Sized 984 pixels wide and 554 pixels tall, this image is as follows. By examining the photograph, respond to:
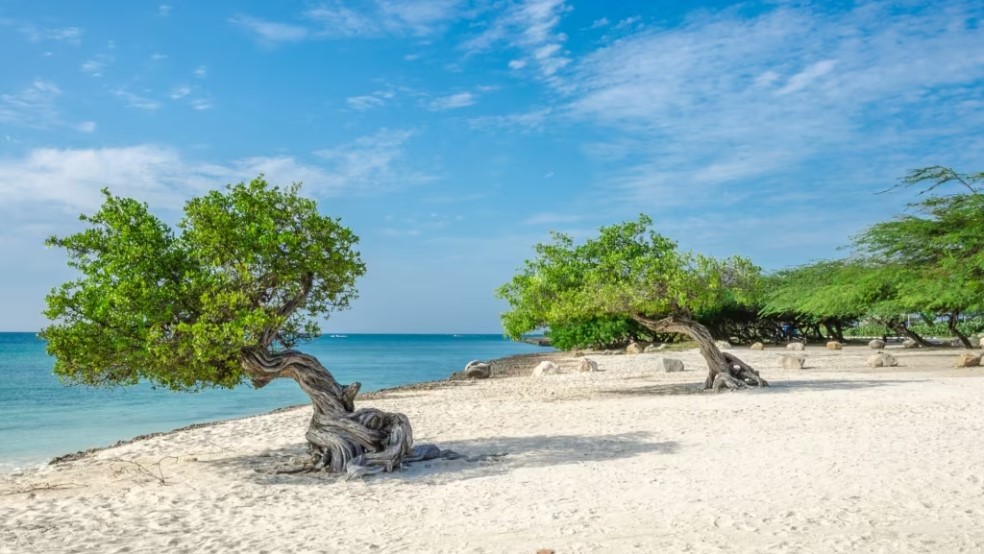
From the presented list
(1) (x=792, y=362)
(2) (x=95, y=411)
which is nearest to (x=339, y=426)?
(2) (x=95, y=411)

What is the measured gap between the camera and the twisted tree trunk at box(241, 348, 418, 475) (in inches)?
447

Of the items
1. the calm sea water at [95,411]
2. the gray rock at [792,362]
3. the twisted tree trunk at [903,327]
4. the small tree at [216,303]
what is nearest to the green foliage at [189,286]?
the small tree at [216,303]

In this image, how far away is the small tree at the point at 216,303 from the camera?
413 inches

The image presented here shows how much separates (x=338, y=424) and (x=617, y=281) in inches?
411

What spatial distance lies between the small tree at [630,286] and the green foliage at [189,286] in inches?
370

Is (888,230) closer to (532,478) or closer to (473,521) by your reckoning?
(532,478)

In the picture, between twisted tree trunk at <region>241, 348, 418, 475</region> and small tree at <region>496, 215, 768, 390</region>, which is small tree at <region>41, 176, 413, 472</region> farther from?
small tree at <region>496, 215, 768, 390</region>

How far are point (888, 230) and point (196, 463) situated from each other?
30.7 metres

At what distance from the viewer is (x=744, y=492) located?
9219mm

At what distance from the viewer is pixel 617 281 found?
20172 millimetres

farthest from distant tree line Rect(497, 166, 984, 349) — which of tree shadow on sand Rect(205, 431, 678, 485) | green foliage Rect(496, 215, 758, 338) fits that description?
tree shadow on sand Rect(205, 431, 678, 485)

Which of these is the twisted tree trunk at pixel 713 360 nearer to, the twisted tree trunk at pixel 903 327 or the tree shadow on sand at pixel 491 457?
the tree shadow on sand at pixel 491 457

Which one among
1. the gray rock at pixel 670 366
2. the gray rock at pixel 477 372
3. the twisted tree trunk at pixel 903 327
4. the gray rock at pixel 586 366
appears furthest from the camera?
the twisted tree trunk at pixel 903 327

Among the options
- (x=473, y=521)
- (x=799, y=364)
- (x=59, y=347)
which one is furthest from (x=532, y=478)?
(x=799, y=364)
